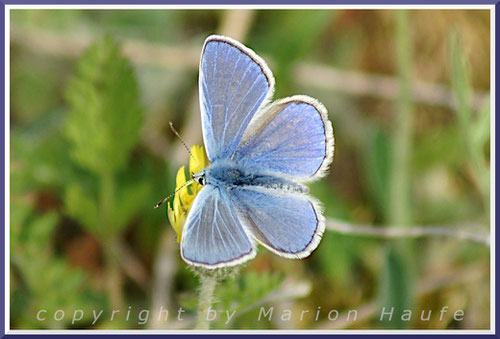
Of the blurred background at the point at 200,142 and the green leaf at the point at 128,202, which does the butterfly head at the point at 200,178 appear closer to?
the blurred background at the point at 200,142

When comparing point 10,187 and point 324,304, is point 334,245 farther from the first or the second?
point 10,187

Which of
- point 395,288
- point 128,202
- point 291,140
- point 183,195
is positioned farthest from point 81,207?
point 395,288

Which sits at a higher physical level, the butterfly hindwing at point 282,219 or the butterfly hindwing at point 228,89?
the butterfly hindwing at point 228,89

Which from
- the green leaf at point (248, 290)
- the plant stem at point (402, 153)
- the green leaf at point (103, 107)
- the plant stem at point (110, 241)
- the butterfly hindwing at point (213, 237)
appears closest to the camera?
the butterfly hindwing at point (213, 237)

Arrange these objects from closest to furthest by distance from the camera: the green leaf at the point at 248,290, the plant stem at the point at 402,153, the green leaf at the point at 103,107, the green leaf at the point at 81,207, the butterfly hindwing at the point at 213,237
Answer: the butterfly hindwing at the point at 213,237 → the green leaf at the point at 248,290 → the green leaf at the point at 103,107 → the green leaf at the point at 81,207 → the plant stem at the point at 402,153

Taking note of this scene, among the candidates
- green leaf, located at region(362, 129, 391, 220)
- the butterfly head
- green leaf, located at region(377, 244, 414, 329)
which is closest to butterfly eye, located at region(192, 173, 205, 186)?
the butterfly head

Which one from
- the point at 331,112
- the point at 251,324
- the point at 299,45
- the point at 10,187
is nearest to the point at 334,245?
the point at 251,324

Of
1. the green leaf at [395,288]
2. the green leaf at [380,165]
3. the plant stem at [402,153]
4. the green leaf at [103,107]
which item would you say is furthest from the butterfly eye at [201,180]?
the green leaf at [380,165]
